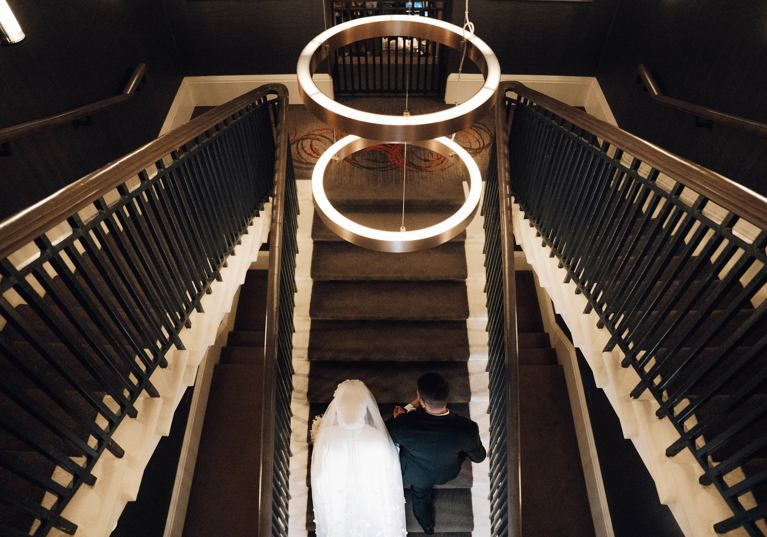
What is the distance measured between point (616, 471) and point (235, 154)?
4145 mm

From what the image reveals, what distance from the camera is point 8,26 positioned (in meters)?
2.85

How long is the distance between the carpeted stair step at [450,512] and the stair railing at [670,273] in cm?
188

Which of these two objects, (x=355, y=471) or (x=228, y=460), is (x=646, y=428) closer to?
→ (x=355, y=471)

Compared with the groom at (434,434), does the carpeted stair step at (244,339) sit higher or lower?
lower

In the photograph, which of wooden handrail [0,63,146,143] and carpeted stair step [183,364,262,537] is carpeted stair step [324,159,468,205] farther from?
carpeted stair step [183,364,262,537]

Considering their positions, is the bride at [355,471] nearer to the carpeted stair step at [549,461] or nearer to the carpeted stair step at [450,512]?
the carpeted stair step at [450,512]

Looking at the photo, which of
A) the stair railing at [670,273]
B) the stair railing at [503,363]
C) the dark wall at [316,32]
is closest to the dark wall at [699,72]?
the dark wall at [316,32]

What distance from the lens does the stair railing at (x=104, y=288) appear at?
1.72 meters

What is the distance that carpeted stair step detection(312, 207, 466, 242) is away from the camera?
434 centimetres

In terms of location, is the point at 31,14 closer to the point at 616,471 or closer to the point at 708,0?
the point at 708,0

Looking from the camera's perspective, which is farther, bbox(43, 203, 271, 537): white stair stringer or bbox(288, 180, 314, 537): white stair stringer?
bbox(288, 180, 314, 537): white stair stringer

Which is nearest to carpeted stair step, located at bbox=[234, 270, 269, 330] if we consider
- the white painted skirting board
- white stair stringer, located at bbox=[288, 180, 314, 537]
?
white stair stringer, located at bbox=[288, 180, 314, 537]

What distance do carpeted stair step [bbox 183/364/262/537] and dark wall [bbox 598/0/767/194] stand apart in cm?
492

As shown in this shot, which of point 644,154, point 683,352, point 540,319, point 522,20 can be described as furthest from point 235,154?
point 540,319
